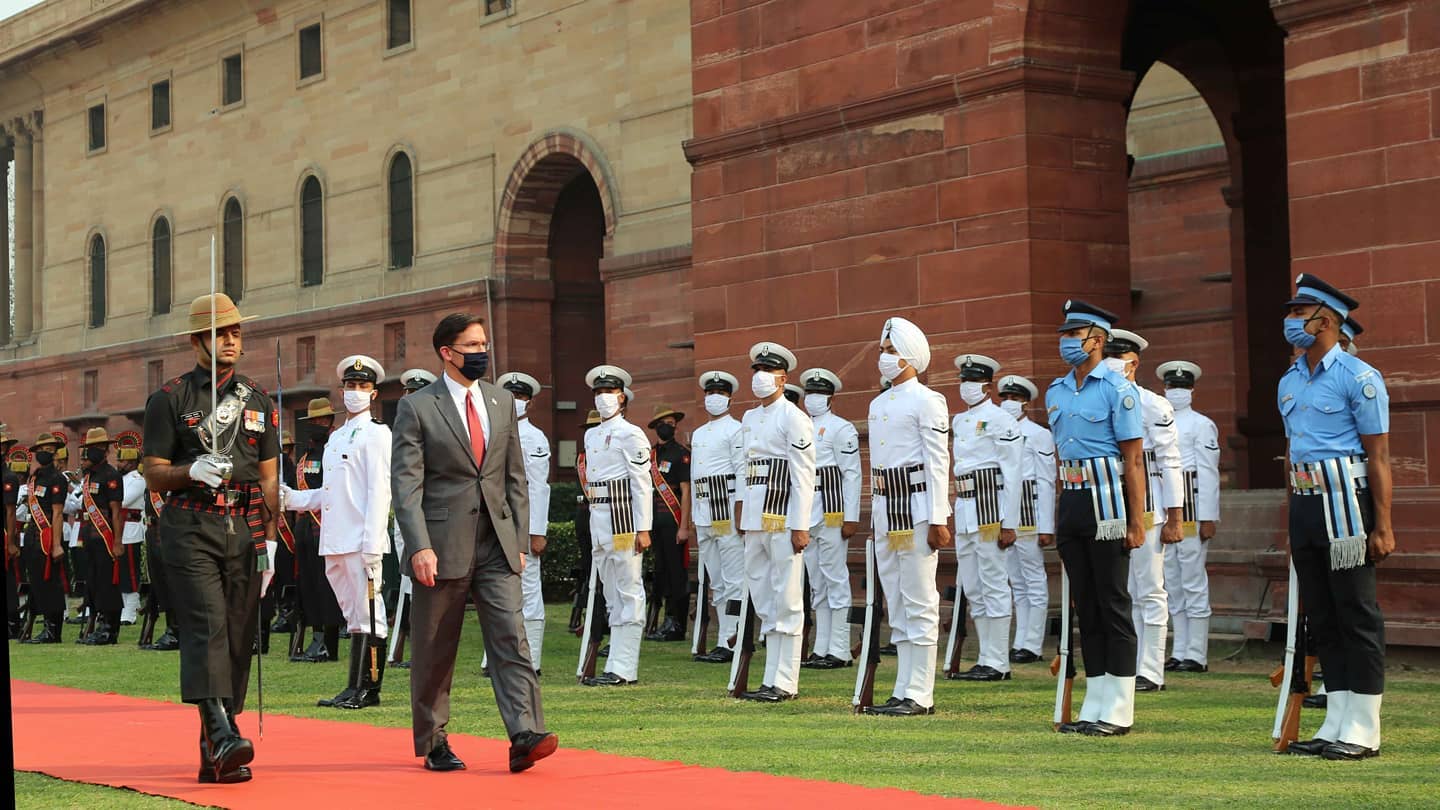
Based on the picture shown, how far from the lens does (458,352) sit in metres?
8.51

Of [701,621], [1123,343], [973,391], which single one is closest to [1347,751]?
[1123,343]

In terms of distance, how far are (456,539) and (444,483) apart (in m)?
0.27

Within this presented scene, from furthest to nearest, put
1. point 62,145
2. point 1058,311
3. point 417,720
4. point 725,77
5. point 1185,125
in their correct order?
1. point 62,145
2. point 1185,125
3. point 725,77
4. point 1058,311
5. point 417,720

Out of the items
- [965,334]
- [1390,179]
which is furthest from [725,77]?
[1390,179]

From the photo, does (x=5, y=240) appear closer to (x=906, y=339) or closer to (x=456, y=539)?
(x=906, y=339)

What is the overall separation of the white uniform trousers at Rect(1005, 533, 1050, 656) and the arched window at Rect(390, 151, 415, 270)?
22416mm

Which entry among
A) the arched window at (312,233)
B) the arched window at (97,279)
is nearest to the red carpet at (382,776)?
the arched window at (312,233)

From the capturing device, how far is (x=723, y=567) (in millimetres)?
15789

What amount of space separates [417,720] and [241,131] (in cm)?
3348

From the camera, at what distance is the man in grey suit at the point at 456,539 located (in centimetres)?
819

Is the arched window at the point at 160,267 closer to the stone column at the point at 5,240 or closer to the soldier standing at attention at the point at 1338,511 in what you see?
the stone column at the point at 5,240

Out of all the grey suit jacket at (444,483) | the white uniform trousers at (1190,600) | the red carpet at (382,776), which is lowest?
the red carpet at (382,776)

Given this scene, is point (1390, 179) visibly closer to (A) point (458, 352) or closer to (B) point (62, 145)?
(A) point (458, 352)

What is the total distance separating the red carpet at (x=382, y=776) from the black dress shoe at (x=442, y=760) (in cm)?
A: 8
